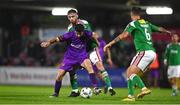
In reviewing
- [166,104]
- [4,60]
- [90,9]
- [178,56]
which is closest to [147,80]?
[178,56]

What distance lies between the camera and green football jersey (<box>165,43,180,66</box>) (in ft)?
75.9

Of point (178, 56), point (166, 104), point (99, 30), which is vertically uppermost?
point (99, 30)

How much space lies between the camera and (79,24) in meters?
16.3

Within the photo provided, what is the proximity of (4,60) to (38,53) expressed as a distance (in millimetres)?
1962

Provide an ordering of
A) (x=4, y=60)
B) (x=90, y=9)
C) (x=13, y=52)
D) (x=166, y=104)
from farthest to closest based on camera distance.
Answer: (x=90, y=9), (x=13, y=52), (x=4, y=60), (x=166, y=104)

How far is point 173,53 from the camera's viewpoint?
23.2m

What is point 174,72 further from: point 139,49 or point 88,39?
point 139,49

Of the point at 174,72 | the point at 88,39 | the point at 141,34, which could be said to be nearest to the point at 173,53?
the point at 174,72

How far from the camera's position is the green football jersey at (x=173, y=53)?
23125 mm

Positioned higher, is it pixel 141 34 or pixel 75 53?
pixel 141 34

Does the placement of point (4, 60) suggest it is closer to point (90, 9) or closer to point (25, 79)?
point (25, 79)

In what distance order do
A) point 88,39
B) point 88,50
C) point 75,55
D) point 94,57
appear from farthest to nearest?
point 94,57
point 88,50
point 88,39
point 75,55

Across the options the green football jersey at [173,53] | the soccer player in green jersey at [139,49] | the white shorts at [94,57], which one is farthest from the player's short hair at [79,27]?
the green football jersey at [173,53]

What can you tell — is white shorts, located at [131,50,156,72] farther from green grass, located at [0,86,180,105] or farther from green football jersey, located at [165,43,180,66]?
green football jersey, located at [165,43,180,66]
